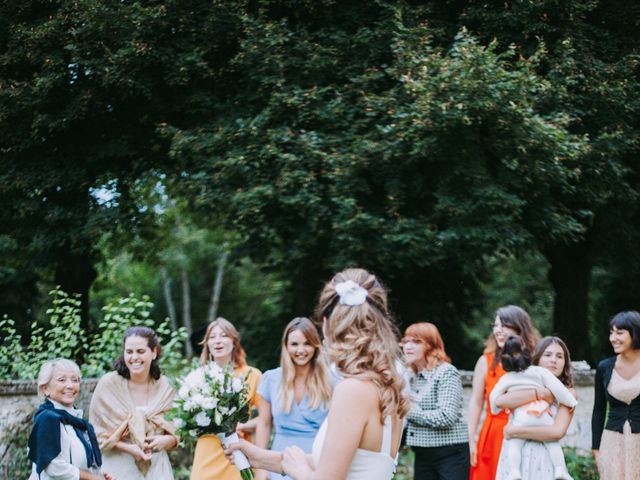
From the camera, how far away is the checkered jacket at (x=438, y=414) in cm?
610

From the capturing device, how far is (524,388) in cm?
576

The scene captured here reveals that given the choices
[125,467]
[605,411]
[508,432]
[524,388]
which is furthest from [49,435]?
[605,411]

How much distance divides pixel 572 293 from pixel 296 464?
1199 cm

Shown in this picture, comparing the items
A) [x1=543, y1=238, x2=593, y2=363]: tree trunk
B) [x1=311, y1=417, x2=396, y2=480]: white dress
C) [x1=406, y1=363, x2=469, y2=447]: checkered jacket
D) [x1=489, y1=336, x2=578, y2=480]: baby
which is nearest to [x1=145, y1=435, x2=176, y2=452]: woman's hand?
[x1=406, y1=363, x2=469, y2=447]: checkered jacket

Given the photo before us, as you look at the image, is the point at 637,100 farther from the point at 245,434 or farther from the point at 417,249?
the point at 245,434

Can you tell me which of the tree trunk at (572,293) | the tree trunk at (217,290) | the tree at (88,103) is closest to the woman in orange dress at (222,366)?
the tree at (88,103)

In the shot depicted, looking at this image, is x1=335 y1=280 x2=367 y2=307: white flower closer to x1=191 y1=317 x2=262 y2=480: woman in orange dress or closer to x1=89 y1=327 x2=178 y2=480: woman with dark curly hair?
x1=191 y1=317 x2=262 y2=480: woman in orange dress

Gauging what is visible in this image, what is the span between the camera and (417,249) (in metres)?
9.70

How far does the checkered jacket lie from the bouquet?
2008 mm

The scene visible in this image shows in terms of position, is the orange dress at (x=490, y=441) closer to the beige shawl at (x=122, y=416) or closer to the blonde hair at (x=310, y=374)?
the blonde hair at (x=310, y=374)

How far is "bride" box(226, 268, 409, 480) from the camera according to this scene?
273 centimetres

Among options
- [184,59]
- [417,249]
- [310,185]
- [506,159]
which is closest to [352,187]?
[310,185]

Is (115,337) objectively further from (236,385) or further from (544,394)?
(544,394)

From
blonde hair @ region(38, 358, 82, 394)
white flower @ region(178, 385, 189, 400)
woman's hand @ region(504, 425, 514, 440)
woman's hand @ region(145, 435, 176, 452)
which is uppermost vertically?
blonde hair @ region(38, 358, 82, 394)
